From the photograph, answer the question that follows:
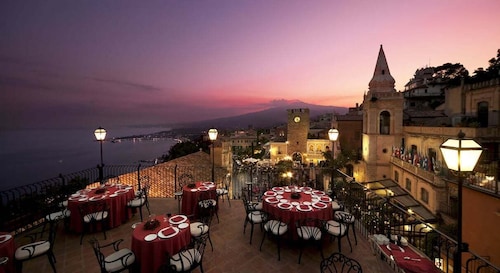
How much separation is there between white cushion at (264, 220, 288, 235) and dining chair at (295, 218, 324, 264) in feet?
1.05

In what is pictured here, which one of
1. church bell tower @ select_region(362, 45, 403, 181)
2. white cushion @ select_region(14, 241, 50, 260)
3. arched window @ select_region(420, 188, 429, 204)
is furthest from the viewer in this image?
church bell tower @ select_region(362, 45, 403, 181)

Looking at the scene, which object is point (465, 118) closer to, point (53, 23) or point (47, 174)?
point (53, 23)

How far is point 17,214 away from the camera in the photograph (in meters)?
6.42

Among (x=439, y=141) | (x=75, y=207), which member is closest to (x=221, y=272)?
(x=75, y=207)

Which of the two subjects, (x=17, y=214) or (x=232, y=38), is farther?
→ (x=232, y=38)

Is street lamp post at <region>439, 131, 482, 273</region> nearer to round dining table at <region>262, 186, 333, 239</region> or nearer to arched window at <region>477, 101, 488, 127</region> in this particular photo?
round dining table at <region>262, 186, 333, 239</region>

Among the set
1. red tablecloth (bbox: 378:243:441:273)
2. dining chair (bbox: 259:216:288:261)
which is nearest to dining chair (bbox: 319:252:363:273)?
red tablecloth (bbox: 378:243:441:273)

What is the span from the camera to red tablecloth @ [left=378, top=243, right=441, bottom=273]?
3.55 meters

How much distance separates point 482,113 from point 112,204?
102 feet

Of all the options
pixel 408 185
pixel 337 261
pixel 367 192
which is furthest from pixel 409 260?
pixel 408 185

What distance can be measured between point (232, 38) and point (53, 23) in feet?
40.2

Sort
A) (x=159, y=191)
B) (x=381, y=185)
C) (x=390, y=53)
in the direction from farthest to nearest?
(x=390, y=53) < (x=381, y=185) < (x=159, y=191)

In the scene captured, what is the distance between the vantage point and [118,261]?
3.52 m

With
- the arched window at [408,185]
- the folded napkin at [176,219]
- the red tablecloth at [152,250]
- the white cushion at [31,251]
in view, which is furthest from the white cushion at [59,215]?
the arched window at [408,185]
